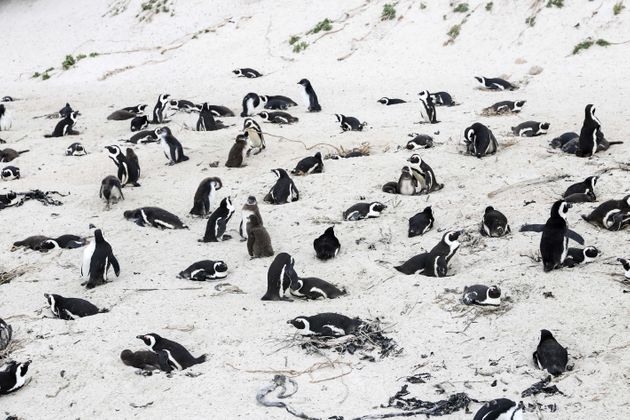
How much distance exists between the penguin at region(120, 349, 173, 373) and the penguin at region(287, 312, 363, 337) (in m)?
0.99

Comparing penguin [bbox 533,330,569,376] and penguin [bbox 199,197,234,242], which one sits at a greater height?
penguin [bbox 533,330,569,376]

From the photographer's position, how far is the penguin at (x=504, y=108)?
12.2 m

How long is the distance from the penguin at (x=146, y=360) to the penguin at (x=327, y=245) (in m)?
2.28

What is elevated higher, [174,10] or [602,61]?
[174,10]

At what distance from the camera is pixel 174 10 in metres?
20.1

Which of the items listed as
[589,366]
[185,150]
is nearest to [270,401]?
[589,366]

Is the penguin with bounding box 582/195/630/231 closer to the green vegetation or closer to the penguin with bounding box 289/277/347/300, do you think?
the penguin with bounding box 289/277/347/300

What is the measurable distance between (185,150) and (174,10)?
29.6 feet

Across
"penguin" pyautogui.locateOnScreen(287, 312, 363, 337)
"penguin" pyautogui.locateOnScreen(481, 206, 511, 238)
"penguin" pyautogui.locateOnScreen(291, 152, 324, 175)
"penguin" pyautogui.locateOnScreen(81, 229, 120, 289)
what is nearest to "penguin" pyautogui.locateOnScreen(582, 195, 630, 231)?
"penguin" pyautogui.locateOnScreen(481, 206, 511, 238)

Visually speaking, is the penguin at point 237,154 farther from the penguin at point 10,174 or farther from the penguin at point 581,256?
the penguin at point 581,256

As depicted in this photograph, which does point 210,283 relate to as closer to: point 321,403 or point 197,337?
point 197,337

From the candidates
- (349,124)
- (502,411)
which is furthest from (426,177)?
(502,411)

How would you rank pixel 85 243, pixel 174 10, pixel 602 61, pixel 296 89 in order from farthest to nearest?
Answer: pixel 174 10, pixel 296 89, pixel 602 61, pixel 85 243

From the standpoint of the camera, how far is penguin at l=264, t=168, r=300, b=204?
9.67 metres
